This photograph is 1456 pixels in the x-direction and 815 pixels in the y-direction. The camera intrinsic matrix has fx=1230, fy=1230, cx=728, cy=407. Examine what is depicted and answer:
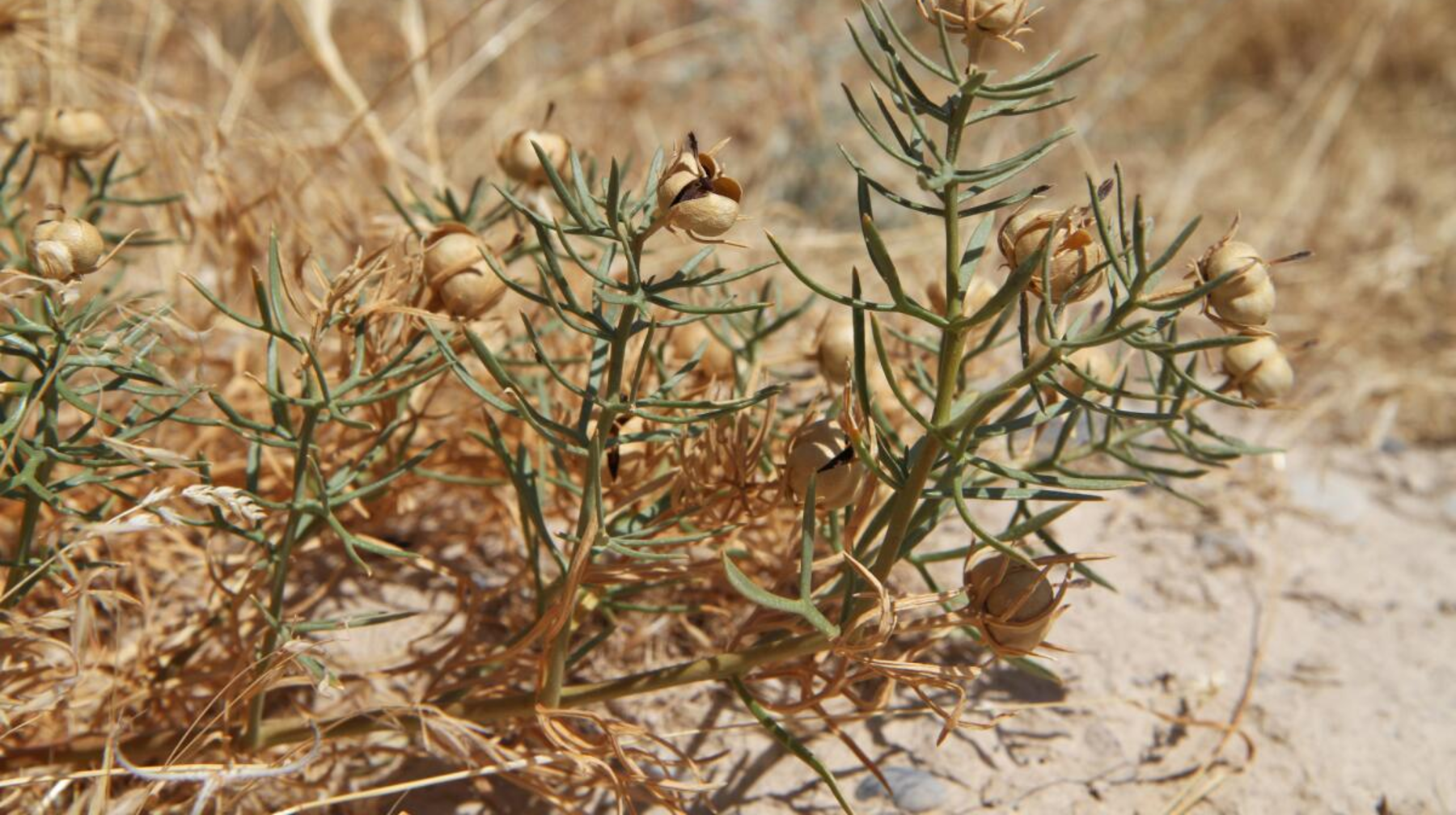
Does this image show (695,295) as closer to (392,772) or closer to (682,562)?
(682,562)

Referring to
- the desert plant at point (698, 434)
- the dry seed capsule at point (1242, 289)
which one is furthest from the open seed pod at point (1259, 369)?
the dry seed capsule at point (1242, 289)

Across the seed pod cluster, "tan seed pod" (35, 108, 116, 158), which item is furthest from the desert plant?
"tan seed pod" (35, 108, 116, 158)

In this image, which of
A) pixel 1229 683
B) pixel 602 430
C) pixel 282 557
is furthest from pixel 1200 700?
pixel 282 557

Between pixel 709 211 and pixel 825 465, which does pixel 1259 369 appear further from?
pixel 709 211

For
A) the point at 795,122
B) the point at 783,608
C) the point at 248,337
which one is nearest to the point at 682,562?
the point at 783,608

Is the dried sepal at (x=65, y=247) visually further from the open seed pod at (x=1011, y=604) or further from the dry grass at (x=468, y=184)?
the open seed pod at (x=1011, y=604)
